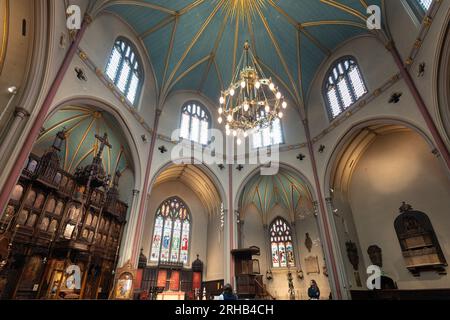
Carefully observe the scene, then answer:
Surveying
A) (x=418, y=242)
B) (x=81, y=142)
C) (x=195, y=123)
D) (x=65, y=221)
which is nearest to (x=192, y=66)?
(x=195, y=123)

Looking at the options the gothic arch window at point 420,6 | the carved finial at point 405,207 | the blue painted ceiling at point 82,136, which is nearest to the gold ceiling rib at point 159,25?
the blue painted ceiling at point 82,136

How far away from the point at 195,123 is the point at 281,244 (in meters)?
12.4

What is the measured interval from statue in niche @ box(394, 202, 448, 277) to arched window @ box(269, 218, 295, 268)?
8.64m

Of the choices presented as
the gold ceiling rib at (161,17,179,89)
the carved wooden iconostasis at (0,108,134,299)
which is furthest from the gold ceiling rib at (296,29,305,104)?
the carved wooden iconostasis at (0,108,134,299)

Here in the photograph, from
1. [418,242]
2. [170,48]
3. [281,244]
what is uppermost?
[170,48]

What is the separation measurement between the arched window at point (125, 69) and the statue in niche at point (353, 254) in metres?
14.0

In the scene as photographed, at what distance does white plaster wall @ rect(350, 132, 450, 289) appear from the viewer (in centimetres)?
1087

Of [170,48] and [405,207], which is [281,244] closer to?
[405,207]

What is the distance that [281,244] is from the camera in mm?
19438

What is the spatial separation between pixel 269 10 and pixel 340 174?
1066 centimetres

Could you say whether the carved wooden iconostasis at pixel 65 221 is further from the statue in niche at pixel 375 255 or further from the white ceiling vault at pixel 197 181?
the statue in niche at pixel 375 255

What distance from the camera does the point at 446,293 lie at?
9.62m

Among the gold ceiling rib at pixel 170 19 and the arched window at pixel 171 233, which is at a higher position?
the gold ceiling rib at pixel 170 19

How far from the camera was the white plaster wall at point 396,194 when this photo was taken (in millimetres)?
10867
